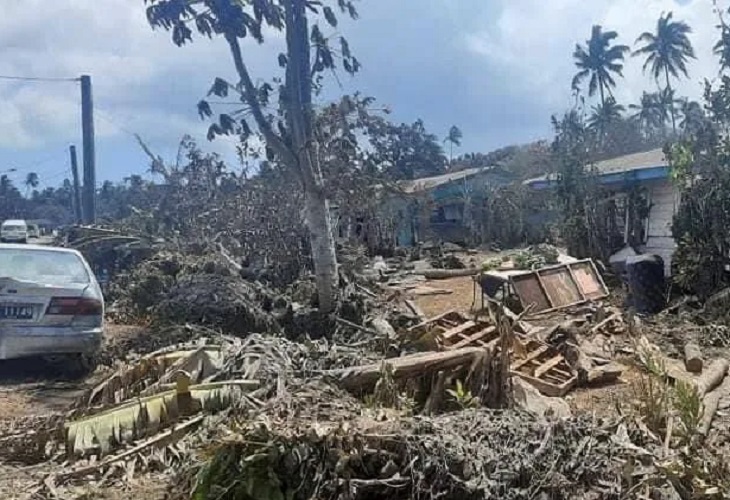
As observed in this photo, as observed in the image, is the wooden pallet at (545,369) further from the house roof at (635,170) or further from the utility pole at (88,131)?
the utility pole at (88,131)

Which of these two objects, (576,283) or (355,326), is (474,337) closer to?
(355,326)

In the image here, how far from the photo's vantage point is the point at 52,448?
503cm

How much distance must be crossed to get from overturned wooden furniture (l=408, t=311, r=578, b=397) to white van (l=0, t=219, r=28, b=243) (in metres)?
35.9

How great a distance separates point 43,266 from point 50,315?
103cm

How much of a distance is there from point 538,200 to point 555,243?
4.34 m

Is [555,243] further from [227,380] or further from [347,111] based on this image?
[227,380]

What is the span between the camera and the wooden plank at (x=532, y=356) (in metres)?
8.24

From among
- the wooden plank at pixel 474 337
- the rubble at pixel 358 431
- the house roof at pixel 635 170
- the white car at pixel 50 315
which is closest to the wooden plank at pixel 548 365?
the rubble at pixel 358 431

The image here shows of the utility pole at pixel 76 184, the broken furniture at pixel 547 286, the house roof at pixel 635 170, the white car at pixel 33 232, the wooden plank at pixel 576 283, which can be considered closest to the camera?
the broken furniture at pixel 547 286

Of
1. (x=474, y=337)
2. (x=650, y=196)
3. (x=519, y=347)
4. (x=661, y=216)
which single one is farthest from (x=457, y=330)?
(x=650, y=196)

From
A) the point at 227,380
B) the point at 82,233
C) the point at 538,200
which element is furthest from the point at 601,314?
the point at 538,200

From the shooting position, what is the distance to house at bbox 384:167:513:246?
29.9 m

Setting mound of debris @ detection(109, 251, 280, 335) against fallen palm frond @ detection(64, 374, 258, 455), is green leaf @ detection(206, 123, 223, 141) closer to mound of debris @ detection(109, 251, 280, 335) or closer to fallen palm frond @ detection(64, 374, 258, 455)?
mound of debris @ detection(109, 251, 280, 335)

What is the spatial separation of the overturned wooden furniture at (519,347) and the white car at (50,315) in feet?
11.3
